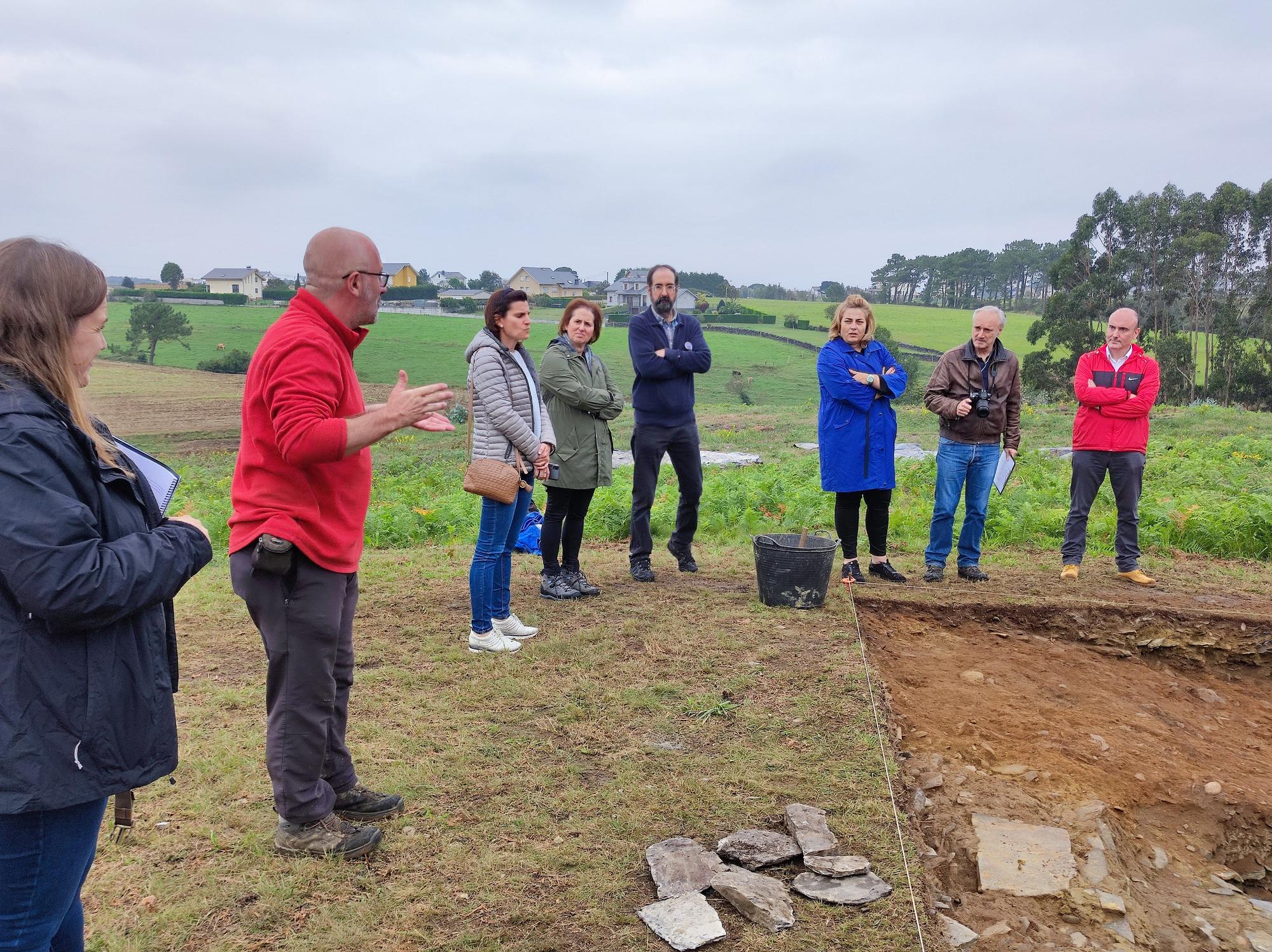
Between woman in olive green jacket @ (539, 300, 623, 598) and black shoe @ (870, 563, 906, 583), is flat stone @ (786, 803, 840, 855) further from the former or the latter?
black shoe @ (870, 563, 906, 583)

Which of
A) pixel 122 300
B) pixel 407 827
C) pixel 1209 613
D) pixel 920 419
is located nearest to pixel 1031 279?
pixel 920 419

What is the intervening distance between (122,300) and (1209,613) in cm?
2728

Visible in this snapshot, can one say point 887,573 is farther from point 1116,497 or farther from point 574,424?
point 574,424

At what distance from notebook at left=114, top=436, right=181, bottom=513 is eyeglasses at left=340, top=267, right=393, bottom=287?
968 millimetres

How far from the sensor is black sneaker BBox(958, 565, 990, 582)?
723cm

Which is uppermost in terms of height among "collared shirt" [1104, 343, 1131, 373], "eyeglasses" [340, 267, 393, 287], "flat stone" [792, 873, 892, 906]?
"eyeglasses" [340, 267, 393, 287]

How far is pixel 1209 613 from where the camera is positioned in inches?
253

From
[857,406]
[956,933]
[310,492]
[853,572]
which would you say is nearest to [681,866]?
[956,933]

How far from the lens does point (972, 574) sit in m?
7.22

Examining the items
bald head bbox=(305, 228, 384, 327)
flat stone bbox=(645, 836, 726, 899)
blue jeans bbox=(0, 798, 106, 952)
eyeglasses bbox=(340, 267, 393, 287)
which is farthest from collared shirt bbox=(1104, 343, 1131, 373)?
blue jeans bbox=(0, 798, 106, 952)

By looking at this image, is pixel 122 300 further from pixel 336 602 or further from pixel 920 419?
pixel 336 602

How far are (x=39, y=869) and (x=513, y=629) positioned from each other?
379 cm

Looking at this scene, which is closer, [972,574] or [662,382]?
[662,382]

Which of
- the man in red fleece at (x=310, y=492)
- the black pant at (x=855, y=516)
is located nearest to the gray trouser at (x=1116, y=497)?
the black pant at (x=855, y=516)
